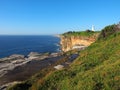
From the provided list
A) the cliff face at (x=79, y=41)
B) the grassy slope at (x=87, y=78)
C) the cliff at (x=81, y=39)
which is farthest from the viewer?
the cliff at (x=81, y=39)

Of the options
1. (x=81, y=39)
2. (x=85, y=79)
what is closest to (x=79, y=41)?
(x=81, y=39)

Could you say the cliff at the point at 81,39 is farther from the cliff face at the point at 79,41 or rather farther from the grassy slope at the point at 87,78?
the grassy slope at the point at 87,78

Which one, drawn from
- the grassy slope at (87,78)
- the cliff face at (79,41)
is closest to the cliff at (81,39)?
the cliff face at (79,41)

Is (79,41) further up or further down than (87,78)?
further down

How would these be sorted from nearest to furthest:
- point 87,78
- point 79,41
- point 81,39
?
point 87,78, point 81,39, point 79,41

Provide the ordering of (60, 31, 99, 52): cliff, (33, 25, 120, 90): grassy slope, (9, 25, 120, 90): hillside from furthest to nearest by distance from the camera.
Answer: (60, 31, 99, 52): cliff → (9, 25, 120, 90): hillside → (33, 25, 120, 90): grassy slope

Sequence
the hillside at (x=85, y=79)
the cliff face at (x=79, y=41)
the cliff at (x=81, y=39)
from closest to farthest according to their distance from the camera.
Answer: the hillside at (x=85, y=79), the cliff face at (x=79, y=41), the cliff at (x=81, y=39)

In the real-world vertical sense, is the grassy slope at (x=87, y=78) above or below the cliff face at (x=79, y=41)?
above

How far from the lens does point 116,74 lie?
75.5 feet

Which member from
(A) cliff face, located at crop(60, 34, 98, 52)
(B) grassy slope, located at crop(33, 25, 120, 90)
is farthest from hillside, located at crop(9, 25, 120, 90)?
(A) cliff face, located at crop(60, 34, 98, 52)

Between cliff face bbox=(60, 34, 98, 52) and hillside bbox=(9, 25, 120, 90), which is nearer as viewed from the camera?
hillside bbox=(9, 25, 120, 90)

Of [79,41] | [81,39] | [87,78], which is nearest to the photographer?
[87,78]

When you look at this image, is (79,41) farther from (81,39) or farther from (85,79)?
(85,79)

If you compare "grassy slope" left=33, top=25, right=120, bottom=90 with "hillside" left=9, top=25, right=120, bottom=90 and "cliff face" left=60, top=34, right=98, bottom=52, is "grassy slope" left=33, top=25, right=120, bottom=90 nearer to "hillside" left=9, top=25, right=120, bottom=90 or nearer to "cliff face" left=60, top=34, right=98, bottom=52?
"hillside" left=9, top=25, right=120, bottom=90
